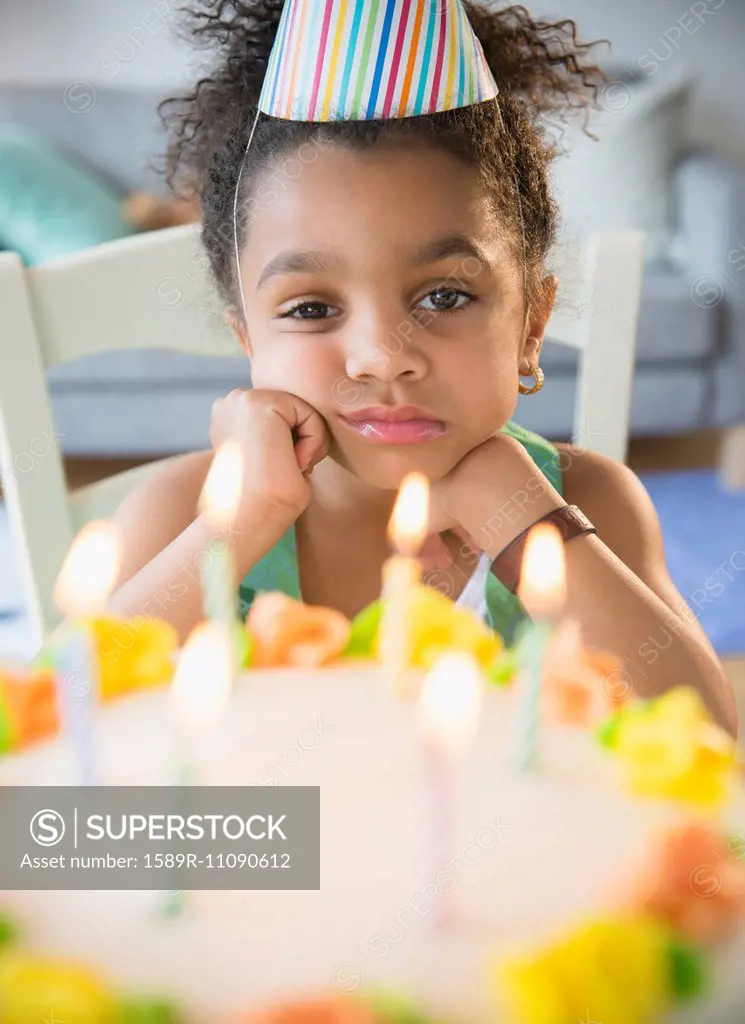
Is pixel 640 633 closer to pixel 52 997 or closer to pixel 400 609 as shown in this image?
pixel 400 609

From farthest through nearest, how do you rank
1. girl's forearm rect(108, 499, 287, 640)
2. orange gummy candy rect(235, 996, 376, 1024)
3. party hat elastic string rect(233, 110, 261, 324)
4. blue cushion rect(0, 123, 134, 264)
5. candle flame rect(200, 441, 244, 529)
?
blue cushion rect(0, 123, 134, 264) → party hat elastic string rect(233, 110, 261, 324) → girl's forearm rect(108, 499, 287, 640) → candle flame rect(200, 441, 244, 529) → orange gummy candy rect(235, 996, 376, 1024)

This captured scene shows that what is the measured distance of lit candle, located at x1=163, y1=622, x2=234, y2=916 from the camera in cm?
47

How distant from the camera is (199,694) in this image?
1.58ft

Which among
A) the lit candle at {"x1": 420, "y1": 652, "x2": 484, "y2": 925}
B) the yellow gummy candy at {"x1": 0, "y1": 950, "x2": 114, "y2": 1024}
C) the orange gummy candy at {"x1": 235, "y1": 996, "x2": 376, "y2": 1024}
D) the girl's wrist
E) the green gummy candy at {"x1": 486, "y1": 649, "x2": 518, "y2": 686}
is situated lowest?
the orange gummy candy at {"x1": 235, "y1": 996, "x2": 376, "y2": 1024}

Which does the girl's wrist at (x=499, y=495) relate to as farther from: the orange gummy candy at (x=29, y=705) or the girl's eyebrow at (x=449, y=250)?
the orange gummy candy at (x=29, y=705)

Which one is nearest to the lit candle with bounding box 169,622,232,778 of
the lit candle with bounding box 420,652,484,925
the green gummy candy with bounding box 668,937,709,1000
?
the lit candle with bounding box 420,652,484,925

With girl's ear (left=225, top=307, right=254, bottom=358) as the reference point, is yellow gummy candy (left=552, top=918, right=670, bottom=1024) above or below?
below

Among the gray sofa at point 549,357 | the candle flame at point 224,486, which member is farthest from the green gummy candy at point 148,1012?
the gray sofa at point 549,357

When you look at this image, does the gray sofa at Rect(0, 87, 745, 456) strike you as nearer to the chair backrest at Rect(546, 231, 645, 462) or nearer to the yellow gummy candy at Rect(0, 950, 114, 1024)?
the chair backrest at Rect(546, 231, 645, 462)

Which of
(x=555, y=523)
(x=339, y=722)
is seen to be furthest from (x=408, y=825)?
(x=555, y=523)

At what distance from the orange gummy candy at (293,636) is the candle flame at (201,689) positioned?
0.04 m

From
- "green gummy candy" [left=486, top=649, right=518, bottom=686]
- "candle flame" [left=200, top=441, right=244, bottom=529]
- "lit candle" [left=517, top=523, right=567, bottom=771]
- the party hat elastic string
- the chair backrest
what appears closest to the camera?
"lit candle" [left=517, top=523, right=567, bottom=771]

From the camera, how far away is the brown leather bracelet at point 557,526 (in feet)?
2.60

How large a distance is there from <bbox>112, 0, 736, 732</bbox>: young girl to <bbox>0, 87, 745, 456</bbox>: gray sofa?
1472mm
